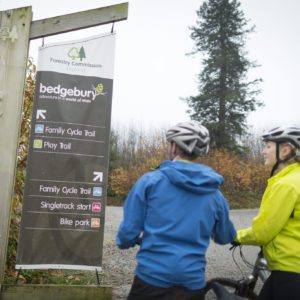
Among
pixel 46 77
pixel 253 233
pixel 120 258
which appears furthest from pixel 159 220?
pixel 120 258

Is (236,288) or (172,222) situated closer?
(172,222)

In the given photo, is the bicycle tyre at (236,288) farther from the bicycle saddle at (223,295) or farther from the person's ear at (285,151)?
the person's ear at (285,151)

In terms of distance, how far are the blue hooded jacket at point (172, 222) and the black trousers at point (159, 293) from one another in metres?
0.03

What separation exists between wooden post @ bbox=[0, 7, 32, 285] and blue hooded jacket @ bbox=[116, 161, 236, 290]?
257cm

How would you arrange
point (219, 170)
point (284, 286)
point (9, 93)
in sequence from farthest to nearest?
point (219, 170) → point (9, 93) → point (284, 286)

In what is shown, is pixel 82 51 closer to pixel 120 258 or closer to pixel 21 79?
pixel 21 79

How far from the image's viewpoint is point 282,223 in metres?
2.65

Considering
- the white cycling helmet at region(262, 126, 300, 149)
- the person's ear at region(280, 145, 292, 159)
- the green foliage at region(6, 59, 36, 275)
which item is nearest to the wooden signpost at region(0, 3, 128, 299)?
the green foliage at region(6, 59, 36, 275)

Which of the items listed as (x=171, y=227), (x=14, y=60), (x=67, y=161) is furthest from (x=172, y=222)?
(x=14, y=60)

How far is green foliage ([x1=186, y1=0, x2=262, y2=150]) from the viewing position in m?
28.3

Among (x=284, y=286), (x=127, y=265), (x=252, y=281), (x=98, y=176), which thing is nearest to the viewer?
(x=284, y=286)

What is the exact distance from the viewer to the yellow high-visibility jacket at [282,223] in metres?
2.63

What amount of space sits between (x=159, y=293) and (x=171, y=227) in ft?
1.33

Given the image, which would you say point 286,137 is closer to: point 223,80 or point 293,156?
point 293,156
